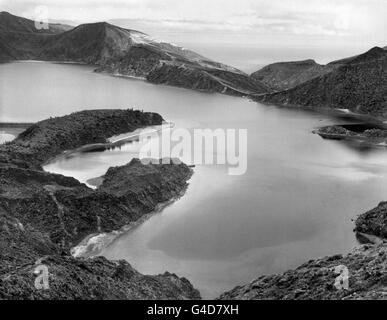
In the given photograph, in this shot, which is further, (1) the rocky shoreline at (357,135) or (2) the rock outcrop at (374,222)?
→ (1) the rocky shoreline at (357,135)

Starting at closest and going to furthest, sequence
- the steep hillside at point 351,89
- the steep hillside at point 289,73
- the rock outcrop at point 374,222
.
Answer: the rock outcrop at point 374,222 → the steep hillside at point 351,89 → the steep hillside at point 289,73

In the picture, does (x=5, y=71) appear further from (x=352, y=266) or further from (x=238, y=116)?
(x=352, y=266)

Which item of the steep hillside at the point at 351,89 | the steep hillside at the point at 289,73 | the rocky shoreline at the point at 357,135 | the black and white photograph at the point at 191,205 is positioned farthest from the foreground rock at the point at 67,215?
the steep hillside at the point at 289,73

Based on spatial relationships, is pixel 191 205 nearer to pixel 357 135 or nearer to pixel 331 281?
pixel 331 281

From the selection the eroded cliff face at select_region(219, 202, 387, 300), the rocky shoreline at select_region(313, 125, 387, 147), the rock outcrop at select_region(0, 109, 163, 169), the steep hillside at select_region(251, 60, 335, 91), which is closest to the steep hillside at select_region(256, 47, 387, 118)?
the steep hillside at select_region(251, 60, 335, 91)

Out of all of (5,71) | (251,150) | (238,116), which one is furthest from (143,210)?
(5,71)

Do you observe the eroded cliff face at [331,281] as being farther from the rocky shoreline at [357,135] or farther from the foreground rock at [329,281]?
the rocky shoreline at [357,135]
